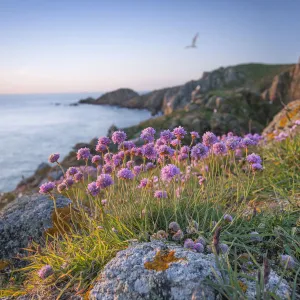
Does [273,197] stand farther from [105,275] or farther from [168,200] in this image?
[105,275]

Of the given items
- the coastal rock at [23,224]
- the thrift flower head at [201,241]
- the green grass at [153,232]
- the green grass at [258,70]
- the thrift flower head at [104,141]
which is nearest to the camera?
the green grass at [153,232]

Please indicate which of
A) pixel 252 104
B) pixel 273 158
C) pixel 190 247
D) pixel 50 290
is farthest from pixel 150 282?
pixel 252 104

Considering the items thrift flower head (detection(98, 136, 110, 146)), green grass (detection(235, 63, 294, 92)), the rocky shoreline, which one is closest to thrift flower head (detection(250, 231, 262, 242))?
thrift flower head (detection(98, 136, 110, 146))

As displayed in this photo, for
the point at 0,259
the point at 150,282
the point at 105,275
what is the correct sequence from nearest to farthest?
1. the point at 150,282
2. the point at 105,275
3. the point at 0,259

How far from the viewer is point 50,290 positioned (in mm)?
2811

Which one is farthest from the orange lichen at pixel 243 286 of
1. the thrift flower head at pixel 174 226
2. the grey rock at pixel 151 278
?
the thrift flower head at pixel 174 226

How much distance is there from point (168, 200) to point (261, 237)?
126cm

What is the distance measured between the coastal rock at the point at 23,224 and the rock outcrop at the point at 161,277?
2527 mm

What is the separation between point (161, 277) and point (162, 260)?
6.7 inches

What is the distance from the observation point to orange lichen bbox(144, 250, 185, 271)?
2.33 metres

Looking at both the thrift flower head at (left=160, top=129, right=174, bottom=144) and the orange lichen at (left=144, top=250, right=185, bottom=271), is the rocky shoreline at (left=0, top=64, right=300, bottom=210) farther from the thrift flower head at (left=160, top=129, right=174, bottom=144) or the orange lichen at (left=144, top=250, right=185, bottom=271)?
the orange lichen at (left=144, top=250, right=185, bottom=271)

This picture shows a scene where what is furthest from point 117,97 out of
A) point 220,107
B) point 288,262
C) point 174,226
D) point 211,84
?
point 288,262

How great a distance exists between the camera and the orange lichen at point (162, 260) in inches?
91.6

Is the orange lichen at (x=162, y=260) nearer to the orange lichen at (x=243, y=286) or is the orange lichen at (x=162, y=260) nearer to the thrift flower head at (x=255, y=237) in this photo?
the orange lichen at (x=243, y=286)
